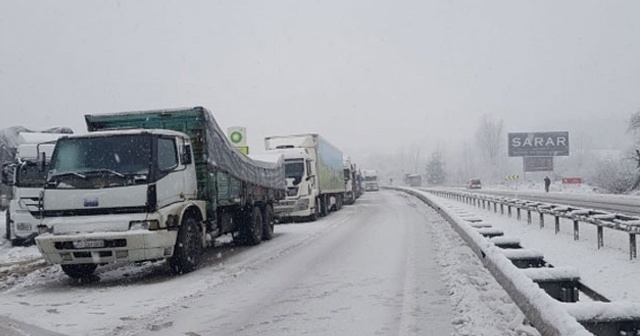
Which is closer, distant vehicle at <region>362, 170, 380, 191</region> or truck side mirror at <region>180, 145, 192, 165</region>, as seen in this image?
truck side mirror at <region>180, 145, 192, 165</region>

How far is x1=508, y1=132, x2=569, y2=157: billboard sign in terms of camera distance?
195 ft

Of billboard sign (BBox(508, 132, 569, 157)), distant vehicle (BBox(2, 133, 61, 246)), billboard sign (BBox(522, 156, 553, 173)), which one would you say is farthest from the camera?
billboard sign (BBox(522, 156, 553, 173))

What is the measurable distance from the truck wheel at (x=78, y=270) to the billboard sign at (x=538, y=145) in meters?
54.8

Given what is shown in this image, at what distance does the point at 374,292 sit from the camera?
25.2 feet

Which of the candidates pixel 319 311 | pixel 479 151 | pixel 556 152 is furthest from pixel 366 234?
pixel 479 151

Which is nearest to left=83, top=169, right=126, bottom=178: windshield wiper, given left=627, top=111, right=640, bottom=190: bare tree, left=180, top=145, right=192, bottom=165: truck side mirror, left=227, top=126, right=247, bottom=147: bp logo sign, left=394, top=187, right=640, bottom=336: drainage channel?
left=180, top=145, right=192, bottom=165: truck side mirror

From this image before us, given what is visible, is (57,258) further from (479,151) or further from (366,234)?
(479,151)

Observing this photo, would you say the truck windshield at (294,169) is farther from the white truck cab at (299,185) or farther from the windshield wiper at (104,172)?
the windshield wiper at (104,172)

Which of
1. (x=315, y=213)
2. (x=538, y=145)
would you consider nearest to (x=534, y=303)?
(x=315, y=213)

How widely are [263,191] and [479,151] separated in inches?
4123

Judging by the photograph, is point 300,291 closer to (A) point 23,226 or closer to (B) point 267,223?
(B) point 267,223

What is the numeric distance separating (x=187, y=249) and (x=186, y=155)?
170 centimetres

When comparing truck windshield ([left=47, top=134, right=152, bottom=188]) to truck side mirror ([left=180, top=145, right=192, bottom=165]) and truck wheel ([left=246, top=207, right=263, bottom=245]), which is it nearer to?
truck side mirror ([left=180, top=145, right=192, bottom=165])

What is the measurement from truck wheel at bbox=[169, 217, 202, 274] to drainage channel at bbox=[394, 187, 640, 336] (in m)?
5.12
